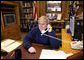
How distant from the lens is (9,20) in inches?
136

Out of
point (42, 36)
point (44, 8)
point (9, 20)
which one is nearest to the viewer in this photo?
point (42, 36)

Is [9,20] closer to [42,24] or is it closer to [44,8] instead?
[44,8]

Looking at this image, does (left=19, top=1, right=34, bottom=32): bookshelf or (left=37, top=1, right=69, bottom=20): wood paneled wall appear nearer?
(left=37, top=1, right=69, bottom=20): wood paneled wall

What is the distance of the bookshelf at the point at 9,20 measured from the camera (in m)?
3.16

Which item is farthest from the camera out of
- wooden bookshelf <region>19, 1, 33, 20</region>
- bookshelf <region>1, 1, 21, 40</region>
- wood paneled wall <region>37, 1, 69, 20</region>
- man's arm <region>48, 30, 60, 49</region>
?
wooden bookshelf <region>19, 1, 33, 20</region>

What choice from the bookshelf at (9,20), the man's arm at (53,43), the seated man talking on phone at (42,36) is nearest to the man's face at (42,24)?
the seated man talking on phone at (42,36)

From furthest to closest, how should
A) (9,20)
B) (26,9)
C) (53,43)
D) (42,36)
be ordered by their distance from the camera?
(26,9), (9,20), (42,36), (53,43)

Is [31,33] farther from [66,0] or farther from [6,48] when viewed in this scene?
[66,0]

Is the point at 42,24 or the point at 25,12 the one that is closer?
the point at 42,24

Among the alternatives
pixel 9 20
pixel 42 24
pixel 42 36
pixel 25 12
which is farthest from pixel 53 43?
pixel 25 12

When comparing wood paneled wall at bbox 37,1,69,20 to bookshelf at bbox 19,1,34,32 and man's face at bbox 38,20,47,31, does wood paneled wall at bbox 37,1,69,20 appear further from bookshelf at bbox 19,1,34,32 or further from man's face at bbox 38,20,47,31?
man's face at bbox 38,20,47,31

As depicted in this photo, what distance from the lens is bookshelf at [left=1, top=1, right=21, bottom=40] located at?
125 inches

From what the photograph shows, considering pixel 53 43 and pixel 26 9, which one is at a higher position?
pixel 26 9

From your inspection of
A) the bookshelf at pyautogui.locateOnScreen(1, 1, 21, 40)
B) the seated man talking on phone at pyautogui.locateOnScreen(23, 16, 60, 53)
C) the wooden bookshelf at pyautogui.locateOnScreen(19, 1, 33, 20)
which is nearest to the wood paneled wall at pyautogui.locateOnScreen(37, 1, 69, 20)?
the wooden bookshelf at pyautogui.locateOnScreen(19, 1, 33, 20)
